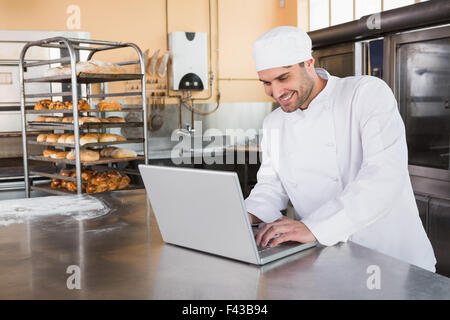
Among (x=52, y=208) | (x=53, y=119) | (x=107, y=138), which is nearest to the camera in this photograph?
(x=52, y=208)

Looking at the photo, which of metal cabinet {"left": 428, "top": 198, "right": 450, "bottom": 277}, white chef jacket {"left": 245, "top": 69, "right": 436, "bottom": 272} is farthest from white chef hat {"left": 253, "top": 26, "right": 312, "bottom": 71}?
metal cabinet {"left": 428, "top": 198, "right": 450, "bottom": 277}

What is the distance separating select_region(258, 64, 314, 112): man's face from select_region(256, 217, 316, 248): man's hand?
1.43 feet

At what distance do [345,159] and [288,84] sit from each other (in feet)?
1.17

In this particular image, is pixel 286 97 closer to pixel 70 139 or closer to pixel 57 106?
pixel 70 139

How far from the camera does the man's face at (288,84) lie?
1.57 m

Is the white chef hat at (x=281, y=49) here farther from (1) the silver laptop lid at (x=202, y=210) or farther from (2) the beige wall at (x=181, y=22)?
(2) the beige wall at (x=181, y=22)

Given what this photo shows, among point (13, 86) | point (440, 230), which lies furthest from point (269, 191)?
point (13, 86)

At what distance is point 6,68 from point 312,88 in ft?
12.6

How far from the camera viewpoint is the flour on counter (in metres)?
1.78

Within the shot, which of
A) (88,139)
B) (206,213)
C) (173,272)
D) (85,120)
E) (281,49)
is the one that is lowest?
(173,272)

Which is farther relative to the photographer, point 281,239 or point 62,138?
point 62,138

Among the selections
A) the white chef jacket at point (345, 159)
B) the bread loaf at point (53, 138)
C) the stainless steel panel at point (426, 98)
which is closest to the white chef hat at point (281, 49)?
the white chef jacket at point (345, 159)

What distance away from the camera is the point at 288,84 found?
5.17 feet
